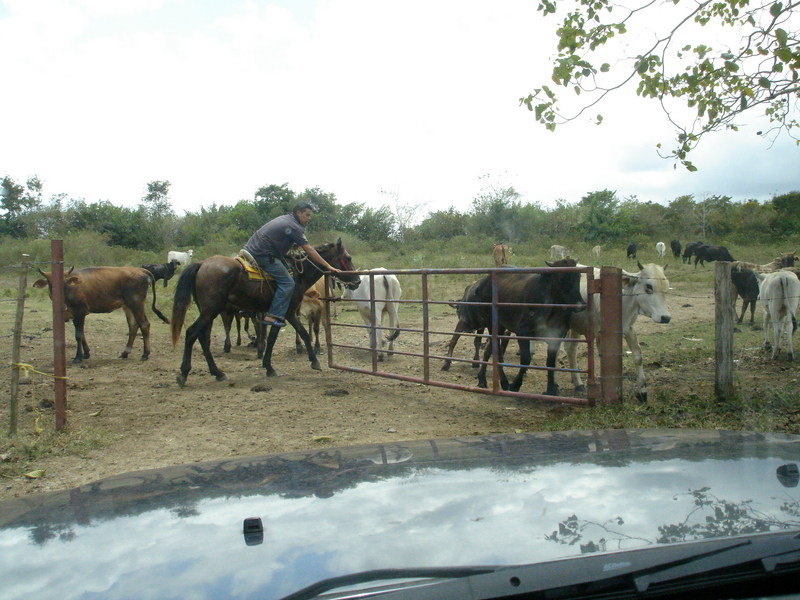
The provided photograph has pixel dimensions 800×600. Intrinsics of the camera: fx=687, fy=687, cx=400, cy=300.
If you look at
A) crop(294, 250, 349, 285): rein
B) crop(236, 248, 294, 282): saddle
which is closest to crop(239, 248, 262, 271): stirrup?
crop(236, 248, 294, 282): saddle

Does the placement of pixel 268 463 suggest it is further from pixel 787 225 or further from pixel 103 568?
pixel 787 225

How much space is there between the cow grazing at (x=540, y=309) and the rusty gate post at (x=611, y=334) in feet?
2.77

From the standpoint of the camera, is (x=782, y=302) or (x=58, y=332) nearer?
(x=58, y=332)

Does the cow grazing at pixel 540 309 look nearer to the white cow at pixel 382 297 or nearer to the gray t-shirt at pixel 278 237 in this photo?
the gray t-shirt at pixel 278 237

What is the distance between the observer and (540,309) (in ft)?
24.6

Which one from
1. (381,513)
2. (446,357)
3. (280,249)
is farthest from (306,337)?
(381,513)

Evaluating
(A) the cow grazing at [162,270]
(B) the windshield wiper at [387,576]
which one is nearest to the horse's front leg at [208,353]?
(B) the windshield wiper at [387,576]

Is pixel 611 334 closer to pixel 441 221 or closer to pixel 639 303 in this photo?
pixel 639 303

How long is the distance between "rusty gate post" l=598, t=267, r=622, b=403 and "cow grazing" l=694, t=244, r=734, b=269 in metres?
23.1

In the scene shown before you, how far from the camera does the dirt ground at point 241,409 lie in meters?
5.74

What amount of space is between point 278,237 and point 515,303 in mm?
3480

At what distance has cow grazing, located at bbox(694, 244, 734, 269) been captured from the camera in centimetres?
2720

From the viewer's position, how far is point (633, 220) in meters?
43.0

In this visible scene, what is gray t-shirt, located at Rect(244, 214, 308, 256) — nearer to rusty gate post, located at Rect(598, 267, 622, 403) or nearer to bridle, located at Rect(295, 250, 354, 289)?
bridle, located at Rect(295, 250, 354, 289)
